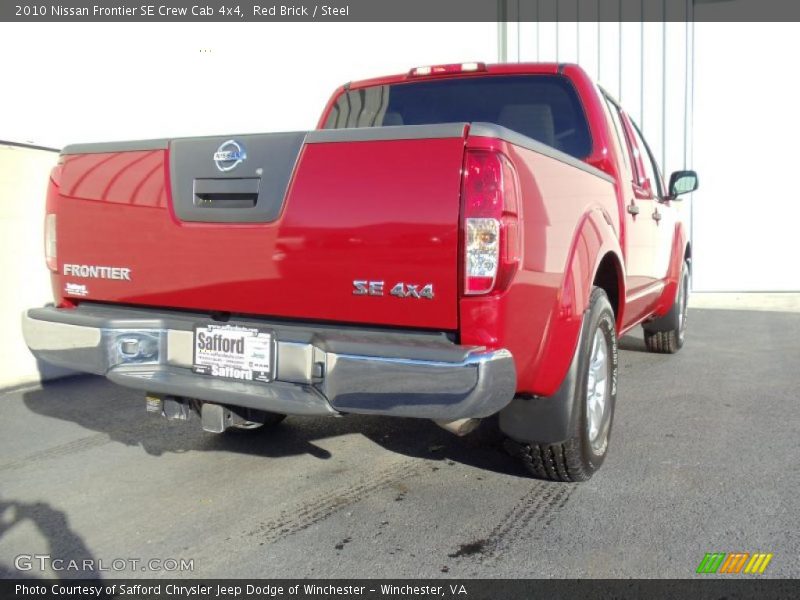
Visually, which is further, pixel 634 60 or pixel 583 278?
pixel 634 60

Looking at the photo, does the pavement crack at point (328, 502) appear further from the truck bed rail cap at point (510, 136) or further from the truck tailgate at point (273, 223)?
the truck bed rail cap at point (510, 136)

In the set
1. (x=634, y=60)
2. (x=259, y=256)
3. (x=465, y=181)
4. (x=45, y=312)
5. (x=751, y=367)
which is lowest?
(x=751, y=367)

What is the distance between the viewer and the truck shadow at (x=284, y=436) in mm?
3891

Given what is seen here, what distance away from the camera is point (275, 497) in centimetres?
329

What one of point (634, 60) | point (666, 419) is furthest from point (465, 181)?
point (634, 60)

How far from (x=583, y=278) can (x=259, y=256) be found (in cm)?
133

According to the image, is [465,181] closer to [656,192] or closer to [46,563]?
[46,563]

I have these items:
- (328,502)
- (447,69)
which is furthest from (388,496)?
(447,69)

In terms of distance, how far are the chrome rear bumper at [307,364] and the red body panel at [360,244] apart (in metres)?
0.08

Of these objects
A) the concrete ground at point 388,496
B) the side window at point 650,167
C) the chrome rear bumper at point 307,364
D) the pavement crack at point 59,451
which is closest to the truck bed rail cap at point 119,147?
the chrome rear bumper at point 307,364

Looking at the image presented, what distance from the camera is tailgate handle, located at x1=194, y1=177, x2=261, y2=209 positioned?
9.20 feet

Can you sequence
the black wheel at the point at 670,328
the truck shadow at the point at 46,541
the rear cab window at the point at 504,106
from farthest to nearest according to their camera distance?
the black wheel at the point at 670,328 → the rear cab window at the point at 504,106 → the truck shadow at the point at 46,541

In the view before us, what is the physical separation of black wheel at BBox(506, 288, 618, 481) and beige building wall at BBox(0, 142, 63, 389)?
152 inches

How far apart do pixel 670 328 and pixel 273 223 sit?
473 centimetres
